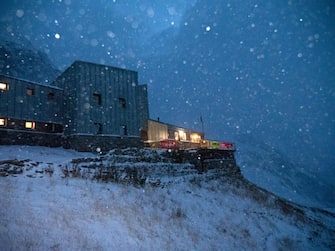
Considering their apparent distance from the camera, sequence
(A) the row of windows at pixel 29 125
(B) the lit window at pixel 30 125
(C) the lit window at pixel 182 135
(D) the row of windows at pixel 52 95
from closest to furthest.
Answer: (A) the row of windows at pixel 29 125
(D) the row of windows at pixel 52 95
(B) the lit window at pixel 30 125
(C) the lit window at pixel 182 135

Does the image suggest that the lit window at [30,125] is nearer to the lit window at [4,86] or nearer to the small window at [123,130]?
the lit window at [4,86]

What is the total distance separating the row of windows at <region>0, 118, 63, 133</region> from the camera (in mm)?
21806

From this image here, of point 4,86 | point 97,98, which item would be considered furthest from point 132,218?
point 4,86

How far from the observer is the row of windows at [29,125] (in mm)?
21806

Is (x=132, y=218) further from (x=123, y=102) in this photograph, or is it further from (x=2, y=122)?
(x=123, y=102)

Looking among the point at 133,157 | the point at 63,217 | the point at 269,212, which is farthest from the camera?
the point at 133,157

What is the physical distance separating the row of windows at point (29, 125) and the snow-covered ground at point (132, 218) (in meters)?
11.5

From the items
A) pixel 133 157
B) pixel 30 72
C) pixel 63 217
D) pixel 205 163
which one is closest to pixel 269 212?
pixel 205 163

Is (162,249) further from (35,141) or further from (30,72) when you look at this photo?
(30,72)

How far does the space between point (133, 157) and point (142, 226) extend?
417 inches

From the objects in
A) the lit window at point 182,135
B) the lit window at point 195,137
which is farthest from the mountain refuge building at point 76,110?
the lit window at point 195,137

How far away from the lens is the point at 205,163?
2148cm

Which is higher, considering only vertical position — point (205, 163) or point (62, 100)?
point (62, 100)

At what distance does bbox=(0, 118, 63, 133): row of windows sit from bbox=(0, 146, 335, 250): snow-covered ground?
37.7 ft
